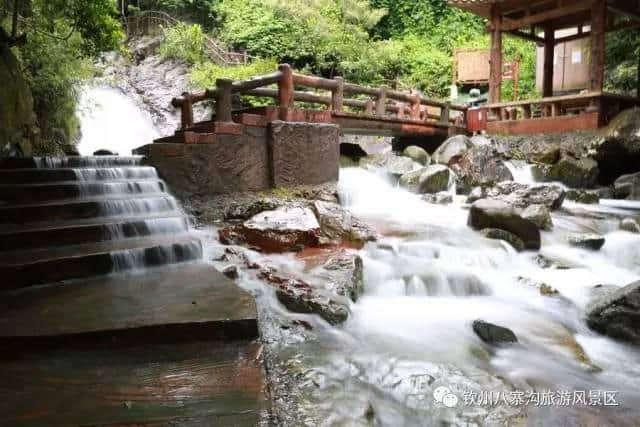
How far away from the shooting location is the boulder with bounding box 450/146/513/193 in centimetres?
976

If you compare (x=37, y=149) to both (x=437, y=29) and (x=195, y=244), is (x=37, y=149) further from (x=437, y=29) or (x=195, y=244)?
(x=437, y=29)

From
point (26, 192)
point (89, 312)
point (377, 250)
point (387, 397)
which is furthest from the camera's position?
point (377, 250)

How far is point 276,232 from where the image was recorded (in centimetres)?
544

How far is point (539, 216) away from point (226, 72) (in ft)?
42.0

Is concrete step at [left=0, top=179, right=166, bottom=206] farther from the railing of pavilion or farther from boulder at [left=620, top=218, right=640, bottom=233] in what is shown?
the railing of pavilion

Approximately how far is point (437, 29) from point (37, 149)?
20747 mm

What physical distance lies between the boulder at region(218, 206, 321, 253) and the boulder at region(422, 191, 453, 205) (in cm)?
375

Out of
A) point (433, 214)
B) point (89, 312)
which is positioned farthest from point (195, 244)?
point (433, 214)

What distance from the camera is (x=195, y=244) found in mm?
4551

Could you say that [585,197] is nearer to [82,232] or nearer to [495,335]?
[495,335]

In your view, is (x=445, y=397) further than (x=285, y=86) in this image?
No

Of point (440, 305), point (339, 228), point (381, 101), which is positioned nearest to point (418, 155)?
point (381, 101)

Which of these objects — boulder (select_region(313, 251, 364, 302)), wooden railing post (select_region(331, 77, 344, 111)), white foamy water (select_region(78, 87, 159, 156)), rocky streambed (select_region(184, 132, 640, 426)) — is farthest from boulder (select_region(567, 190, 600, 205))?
white foamy water (select_region(78, 87, 159, 156))

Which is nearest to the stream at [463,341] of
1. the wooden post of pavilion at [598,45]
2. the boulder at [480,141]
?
the boulder at [480,141]
